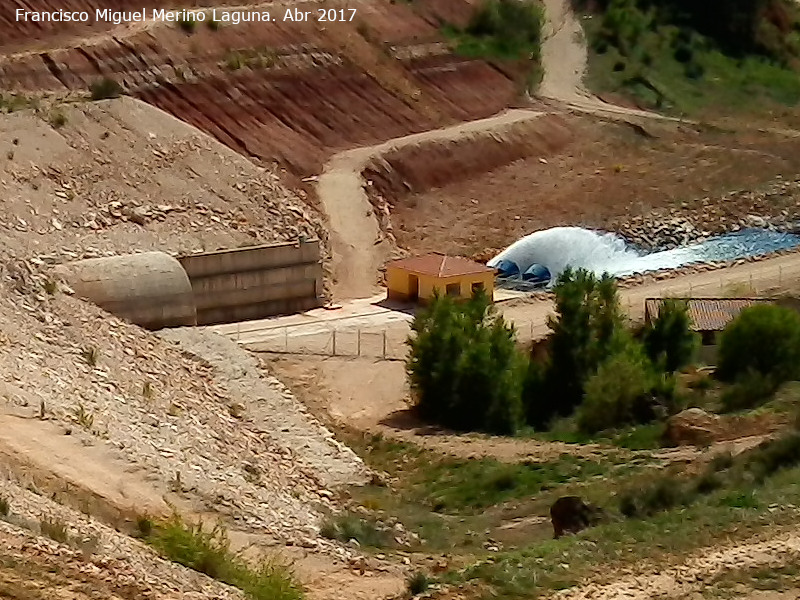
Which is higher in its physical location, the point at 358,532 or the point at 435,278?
the point at 435,278

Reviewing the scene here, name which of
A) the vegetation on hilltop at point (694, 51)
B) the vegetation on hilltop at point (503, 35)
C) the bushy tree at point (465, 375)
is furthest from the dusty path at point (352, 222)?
the vegetation on hilltop at point (694, 51)

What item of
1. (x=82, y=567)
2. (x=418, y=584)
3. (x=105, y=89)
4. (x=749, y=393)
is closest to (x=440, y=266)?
(x=105, y=89)

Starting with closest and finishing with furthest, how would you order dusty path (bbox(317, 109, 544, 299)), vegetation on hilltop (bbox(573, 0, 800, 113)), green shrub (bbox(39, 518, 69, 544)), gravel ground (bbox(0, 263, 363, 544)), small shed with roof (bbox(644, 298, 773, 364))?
1. green shrub (bbox(39, 518, 69, 544))
2. gravel ground (bbox(0, 263, 363, 544))
3. small shed with roof (bbox(644, 298, 773, 364))
4. dusty path (bbox(317, 109, 544, 299))
5. vegetation on hilltop (bbox(573, 0, 800, 113))

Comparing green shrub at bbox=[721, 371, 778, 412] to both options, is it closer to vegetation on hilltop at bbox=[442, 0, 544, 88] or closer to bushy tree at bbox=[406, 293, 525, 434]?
bushy tree at bbox=[406, 293, 525, 434]

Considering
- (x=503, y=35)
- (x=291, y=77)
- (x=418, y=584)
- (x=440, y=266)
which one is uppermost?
(x=503, y=35)

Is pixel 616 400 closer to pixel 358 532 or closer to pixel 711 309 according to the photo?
pixel 358 532

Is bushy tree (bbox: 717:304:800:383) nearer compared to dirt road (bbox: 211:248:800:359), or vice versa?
bushy tree (bbox: 717:304:800:383)

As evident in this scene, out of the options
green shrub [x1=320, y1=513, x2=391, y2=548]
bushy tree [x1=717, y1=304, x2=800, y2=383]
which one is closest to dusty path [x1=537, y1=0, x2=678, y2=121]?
bushy tree [x1=717, y1=304, x2=800, y2=383]
